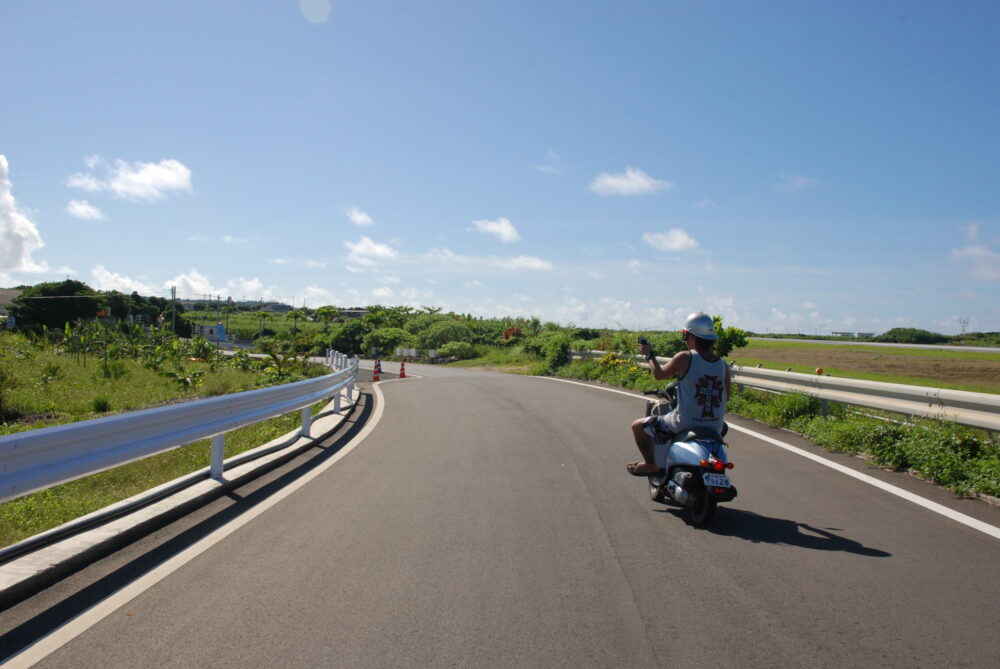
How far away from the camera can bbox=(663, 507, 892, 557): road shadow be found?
5395 millimetres

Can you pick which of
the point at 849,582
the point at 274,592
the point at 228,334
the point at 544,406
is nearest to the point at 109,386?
the point at 544,406

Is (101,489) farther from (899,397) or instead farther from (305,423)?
(899,397)

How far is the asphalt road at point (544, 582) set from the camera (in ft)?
11.8

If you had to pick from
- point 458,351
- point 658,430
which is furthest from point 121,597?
point 458,351

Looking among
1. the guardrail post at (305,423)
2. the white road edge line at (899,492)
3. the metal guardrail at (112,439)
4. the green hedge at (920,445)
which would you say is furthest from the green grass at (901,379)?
the metal guardrail at (112,439)

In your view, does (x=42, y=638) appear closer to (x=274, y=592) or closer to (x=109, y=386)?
(x=274, y=592)

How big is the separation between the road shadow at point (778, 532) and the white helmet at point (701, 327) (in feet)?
5.09

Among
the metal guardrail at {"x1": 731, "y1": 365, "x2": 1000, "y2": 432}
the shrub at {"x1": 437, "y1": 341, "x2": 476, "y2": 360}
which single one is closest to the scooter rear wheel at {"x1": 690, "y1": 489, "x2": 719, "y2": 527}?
the metal guardrail at {"x1": 731, "y1": 365, "x2": 1000, "y2": 432}

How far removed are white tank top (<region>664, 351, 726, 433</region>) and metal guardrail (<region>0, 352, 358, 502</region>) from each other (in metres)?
4.27

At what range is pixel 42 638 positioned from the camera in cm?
363

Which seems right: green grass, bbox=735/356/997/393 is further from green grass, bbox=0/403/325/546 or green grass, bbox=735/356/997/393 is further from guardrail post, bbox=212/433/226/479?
guardrail post, bbox=212/433/226/479

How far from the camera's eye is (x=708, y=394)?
625 centimetres

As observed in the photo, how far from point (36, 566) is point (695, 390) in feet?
16.1

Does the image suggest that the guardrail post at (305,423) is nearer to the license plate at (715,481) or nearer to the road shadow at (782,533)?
the road shadow at (782,533)
